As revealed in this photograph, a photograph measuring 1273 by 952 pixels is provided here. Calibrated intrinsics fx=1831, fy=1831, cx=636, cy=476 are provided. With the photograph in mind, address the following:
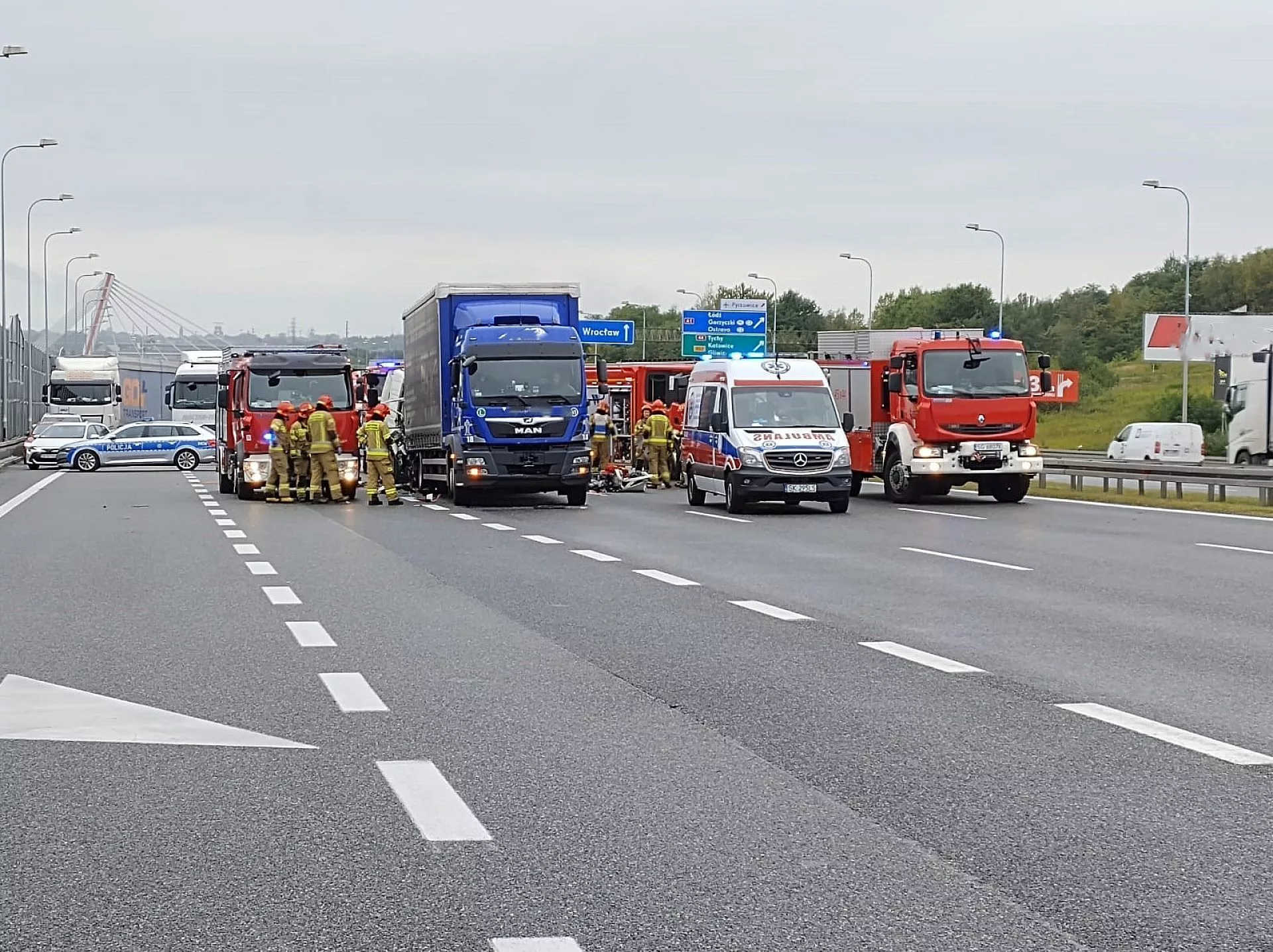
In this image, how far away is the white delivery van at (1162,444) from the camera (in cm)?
5206

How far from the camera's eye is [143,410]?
73188 millimetres

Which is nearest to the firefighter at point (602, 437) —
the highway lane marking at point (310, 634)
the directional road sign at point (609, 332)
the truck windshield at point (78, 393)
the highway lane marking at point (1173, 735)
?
the highway lane marking at point (310, 634)

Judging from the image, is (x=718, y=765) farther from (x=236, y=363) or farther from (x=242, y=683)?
(x=236, y=363)

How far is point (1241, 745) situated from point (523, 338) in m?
22.6

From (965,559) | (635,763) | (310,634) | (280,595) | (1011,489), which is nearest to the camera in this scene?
(635,763)

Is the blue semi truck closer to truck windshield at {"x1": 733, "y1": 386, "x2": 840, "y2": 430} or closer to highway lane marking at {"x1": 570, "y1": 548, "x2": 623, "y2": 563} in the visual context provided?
truck windshield at {"x1": 733, "y1": 386, "x2": 840, "y2": 430}

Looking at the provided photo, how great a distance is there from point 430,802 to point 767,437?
21.6 m

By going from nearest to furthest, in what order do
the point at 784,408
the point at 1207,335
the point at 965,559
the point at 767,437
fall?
the point at 965,559 < the point at 767,437 < the point at 784,408 < the point at 1207,335

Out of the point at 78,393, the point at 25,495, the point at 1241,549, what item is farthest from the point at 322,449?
the point at 78,393

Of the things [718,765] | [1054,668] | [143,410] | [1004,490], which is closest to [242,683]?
[718,765]

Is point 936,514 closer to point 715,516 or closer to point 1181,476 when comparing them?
point 715,516

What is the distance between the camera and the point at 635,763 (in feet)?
23.3

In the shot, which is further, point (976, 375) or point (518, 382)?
point (976, 375)

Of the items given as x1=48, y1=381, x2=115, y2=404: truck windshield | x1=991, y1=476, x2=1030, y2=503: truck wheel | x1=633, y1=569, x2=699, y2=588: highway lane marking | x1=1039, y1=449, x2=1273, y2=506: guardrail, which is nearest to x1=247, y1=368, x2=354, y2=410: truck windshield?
x1=991, y1=476, x2=1030, y2=503: truck wheel
